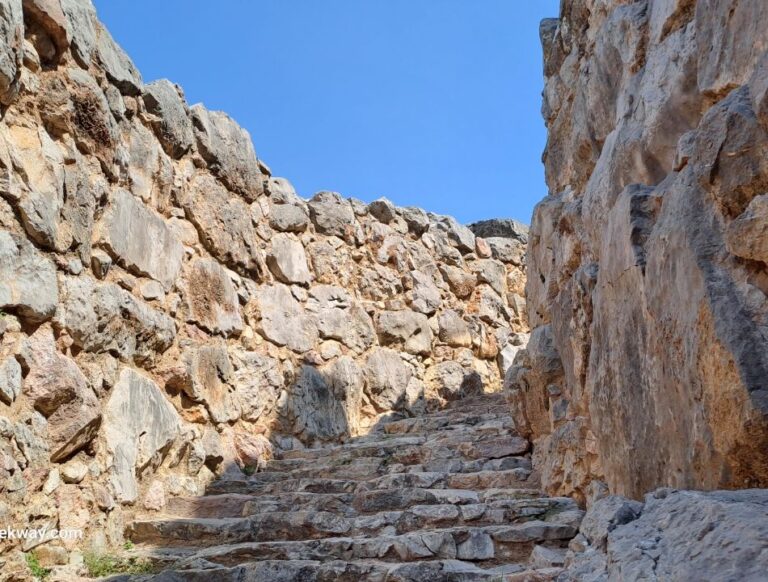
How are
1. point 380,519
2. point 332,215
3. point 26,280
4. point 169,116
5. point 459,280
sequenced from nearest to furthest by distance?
point 26,280
point 380,519
point 169,116
point 332,215
point 459,280

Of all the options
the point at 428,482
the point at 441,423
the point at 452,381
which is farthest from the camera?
the point at 452,381

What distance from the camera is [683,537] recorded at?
146 cm

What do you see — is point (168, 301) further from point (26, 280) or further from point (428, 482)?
point (428, 482)

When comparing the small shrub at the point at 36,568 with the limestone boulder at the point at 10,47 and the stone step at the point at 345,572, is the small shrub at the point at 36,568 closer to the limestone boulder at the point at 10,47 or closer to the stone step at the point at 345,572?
the stone step at the point at 345,572

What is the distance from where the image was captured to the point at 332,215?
677cm

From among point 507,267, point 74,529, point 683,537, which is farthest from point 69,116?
point 507,267

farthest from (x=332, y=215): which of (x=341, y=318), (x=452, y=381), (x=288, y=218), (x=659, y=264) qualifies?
(x=659, y=264)

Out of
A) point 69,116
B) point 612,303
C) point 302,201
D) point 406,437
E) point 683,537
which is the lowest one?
point 683,537

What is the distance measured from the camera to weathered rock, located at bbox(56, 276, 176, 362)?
370 centimetres

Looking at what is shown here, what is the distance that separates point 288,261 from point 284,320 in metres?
0.58

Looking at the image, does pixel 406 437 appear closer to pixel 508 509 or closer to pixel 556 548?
pixel 508 509

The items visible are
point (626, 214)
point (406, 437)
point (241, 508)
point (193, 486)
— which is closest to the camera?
point (626, 214)

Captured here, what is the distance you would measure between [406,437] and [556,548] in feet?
7.62

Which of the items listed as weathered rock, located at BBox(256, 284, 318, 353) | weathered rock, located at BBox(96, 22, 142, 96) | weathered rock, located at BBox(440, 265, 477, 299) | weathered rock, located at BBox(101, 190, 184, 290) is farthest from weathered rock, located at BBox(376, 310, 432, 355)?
weathered rock, located at BBox(96, 22, 142, 96)
